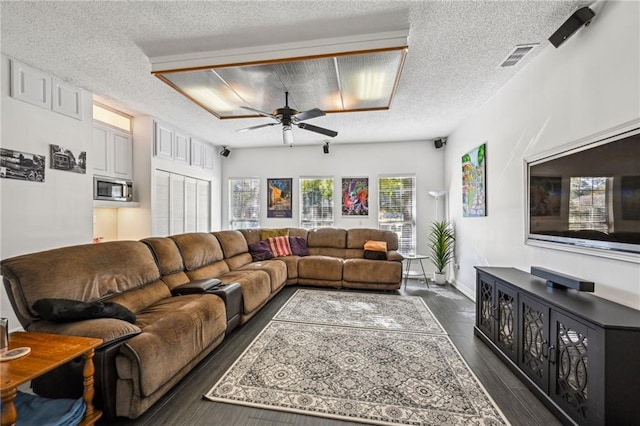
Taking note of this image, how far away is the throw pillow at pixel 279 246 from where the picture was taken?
5.26 m

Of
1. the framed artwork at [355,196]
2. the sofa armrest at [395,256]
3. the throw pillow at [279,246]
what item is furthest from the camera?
the framed artwork at [355,196]

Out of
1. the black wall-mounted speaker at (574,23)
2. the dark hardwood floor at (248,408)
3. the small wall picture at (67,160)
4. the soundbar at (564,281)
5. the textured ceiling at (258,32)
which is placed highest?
the textured ceiling at (258,32)

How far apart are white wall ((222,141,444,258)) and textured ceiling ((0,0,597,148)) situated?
2384 millimetres

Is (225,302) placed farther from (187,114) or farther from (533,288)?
(187,114)

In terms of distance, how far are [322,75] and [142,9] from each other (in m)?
1.58

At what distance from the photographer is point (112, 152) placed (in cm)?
425

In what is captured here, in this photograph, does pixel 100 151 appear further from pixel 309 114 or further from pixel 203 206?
pixel 309 114

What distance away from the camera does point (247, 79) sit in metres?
3.00

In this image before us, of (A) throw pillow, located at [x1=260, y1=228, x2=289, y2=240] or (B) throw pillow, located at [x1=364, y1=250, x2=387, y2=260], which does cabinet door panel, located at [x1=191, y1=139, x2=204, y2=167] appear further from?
(B) throw pillow, located at [x1=364, y1=250, x2=387, y2=260]

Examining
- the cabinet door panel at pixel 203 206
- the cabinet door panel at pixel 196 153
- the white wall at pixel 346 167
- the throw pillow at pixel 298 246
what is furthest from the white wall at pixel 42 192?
the white wall at pixel 346 167

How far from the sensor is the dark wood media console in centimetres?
145

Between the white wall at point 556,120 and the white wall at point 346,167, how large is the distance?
59.8 inches

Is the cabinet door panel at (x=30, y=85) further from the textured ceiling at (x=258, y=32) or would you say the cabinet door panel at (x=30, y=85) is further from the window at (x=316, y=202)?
the window at (x=316, y=202)

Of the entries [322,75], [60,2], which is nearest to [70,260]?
[60,2]
